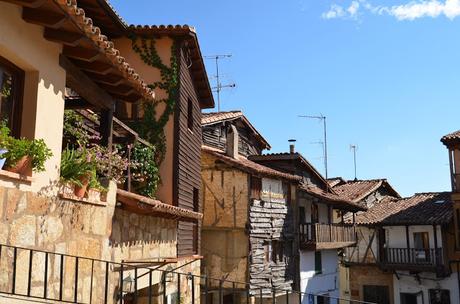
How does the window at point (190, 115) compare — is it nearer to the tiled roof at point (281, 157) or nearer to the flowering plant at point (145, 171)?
the flowering plant at point (145, 171)

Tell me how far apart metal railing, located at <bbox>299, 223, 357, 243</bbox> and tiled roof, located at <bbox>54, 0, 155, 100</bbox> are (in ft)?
63.4

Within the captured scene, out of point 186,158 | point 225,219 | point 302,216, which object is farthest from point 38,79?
point 302,216

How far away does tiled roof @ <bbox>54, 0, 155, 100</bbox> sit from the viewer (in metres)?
5.15

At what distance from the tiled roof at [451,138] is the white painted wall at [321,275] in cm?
917

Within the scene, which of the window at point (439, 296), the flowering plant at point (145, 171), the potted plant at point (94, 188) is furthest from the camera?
the window at point (439, 296)

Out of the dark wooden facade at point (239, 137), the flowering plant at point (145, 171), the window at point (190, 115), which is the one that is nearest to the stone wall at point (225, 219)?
the dark wooden facade at point (239, 137)

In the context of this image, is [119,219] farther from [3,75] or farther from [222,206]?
[222,206]

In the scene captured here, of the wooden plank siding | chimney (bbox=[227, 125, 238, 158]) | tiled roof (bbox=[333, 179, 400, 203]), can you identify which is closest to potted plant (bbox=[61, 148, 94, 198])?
the wooden plank siding

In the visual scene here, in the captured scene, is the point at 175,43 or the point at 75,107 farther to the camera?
the point at 175,43

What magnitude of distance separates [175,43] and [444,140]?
19.0 m

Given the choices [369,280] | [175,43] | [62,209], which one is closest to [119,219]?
[62,209]

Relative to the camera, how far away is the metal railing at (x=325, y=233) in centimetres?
2562

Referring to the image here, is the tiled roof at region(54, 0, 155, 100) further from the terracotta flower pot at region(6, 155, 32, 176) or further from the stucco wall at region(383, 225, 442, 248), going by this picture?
the stucco wall at region(383, 225, 442, 248)

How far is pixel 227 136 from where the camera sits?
2306 centimetres
